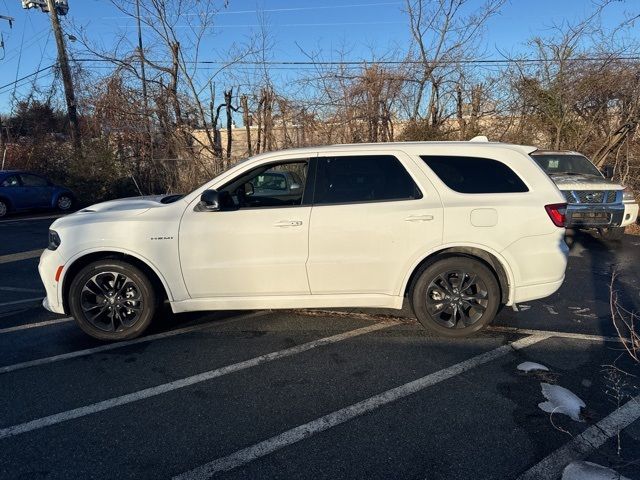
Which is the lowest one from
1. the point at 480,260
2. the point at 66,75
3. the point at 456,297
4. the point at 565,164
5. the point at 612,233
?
the point at 456,297

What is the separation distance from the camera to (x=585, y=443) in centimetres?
264

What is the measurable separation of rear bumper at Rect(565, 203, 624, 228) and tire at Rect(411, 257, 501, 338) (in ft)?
16.8

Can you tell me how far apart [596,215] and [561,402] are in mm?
6478

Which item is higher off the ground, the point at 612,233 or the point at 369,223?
the point at 369,223

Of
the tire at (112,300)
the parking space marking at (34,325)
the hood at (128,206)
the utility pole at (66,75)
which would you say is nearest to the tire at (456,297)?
the tire at (112,300)

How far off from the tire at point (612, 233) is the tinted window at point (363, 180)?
656cm

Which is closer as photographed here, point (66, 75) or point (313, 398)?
point (313, 398)

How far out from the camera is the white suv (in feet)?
13.4

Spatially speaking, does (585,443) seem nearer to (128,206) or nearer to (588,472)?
(588,472)

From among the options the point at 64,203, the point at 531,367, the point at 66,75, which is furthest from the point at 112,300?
the point at 66,75

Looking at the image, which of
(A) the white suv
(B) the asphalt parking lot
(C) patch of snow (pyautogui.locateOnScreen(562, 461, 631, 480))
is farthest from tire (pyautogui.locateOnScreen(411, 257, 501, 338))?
(C) patch of snow (pyautogui.locateOnScreen(562, 461, 631, 480))

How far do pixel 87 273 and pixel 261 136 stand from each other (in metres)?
11.6

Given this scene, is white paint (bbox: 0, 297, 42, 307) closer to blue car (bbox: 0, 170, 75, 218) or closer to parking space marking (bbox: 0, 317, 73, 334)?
parking space marking (bbox: 0, 317, 73, 334)

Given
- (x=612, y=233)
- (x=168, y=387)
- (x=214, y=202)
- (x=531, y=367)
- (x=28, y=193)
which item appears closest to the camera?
(x=168, y=387)
